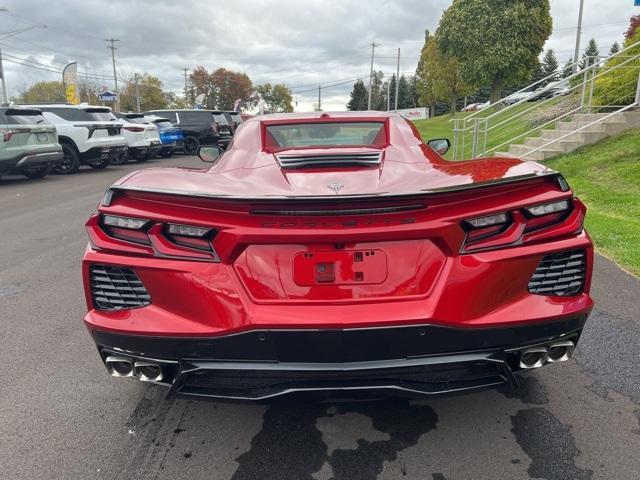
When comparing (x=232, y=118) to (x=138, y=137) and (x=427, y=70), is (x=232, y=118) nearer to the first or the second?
(x=138, y=137)

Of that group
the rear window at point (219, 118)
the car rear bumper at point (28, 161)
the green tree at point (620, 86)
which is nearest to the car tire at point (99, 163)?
the car rear bumper at point (28, 161)

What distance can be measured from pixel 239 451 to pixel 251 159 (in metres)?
1.52

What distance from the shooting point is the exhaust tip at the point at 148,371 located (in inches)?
84.4

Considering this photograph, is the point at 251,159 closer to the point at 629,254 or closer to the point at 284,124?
the point at 284,124

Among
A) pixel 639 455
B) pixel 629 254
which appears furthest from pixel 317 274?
pixel 629 254

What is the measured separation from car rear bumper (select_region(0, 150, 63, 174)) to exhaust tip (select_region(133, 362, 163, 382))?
1144cm

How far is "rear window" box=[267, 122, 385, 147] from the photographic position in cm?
337

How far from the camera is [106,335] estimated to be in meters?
2.13

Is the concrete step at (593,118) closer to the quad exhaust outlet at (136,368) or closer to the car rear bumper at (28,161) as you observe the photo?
the quad exhaust outlet at (136,368)

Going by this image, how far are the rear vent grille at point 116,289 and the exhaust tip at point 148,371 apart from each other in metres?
0.26

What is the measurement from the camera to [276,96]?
375 ft

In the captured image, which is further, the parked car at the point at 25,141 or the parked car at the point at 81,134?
the parked car at the point at 81,134

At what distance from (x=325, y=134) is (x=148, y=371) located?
6.61ft

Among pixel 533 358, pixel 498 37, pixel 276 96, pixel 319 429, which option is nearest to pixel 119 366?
pixel 319 429
